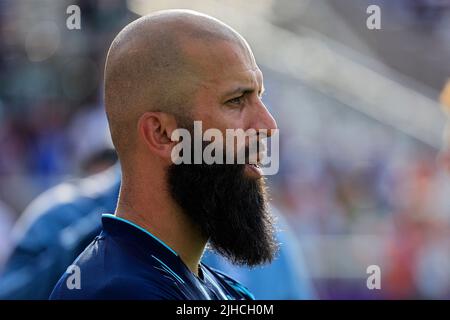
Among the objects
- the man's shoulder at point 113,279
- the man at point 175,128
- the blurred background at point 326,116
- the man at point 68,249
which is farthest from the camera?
the blurred background at point 326,116

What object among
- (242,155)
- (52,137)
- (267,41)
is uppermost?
(267,41)

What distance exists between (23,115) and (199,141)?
6.15 meters

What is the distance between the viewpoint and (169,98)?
1987mm

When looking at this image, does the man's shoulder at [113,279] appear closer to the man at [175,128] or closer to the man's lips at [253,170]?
the man at [175,128]

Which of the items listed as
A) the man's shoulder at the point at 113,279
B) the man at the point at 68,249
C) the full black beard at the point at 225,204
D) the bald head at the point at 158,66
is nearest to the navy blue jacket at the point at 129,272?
the man's shoulder at the point at 113,279

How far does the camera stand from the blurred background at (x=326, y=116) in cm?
677

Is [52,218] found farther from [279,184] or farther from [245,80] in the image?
[279,184]

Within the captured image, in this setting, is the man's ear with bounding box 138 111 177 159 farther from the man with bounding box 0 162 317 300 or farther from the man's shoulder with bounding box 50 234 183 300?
the man with bounding box 0 162 317 300

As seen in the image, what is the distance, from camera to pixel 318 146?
7.39m

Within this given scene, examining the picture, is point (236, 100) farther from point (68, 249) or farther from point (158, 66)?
point (68, 249)

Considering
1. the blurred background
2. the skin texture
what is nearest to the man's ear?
the skin texture

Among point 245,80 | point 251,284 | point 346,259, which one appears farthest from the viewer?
point 346,259

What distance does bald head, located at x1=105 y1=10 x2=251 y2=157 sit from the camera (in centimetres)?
199
